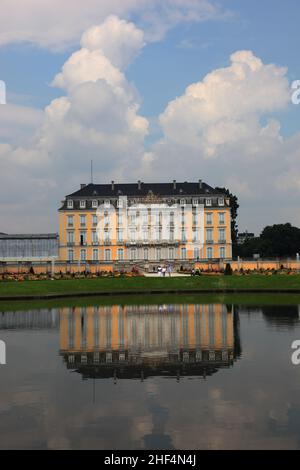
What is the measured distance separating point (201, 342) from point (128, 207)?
2901 inches

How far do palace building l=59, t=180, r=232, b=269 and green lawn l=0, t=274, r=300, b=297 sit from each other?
37162 millimetres

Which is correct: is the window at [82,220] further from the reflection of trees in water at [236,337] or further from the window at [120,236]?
the reflection of trees in water at [236,337]

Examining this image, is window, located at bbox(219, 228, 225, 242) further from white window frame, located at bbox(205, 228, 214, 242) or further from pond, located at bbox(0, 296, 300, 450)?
pond, located at bbox(0, 296, 300, 450)

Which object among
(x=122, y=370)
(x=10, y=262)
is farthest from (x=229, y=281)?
(x=10, y=262)

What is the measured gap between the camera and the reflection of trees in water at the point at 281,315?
946 inches

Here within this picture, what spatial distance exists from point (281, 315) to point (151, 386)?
52.6ft

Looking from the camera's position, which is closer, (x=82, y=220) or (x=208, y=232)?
(x=208, y=232)

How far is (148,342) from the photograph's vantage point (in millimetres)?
19344

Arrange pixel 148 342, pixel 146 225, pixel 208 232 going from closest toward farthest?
pixel 148 342 < pixel 208 232 < pixel 146 225

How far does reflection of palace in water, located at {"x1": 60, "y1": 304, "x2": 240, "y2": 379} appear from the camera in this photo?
15.0 m

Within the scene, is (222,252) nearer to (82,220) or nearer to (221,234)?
(221,234)

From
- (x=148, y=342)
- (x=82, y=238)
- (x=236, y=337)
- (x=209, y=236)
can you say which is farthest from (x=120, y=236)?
(x=148, y=342)

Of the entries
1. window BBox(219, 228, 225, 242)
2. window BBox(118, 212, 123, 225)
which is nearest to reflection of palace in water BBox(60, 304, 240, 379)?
window BBox(219, 228, 225, 242)

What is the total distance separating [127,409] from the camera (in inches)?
437
